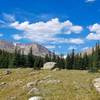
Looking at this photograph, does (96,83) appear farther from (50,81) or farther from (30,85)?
(30,85)

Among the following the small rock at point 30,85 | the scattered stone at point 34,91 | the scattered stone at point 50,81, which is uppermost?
the scattered stone at point 50,81

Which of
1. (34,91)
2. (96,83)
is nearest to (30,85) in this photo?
(34,91)

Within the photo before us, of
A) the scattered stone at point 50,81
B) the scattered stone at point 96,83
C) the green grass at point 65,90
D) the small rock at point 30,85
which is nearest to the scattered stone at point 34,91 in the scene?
the green grass at point 65,90

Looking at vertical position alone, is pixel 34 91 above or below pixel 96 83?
below

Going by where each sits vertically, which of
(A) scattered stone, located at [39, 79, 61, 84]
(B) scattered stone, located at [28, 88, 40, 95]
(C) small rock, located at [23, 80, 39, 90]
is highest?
(A) scattered stone, located at [39, 79, 61, 84]

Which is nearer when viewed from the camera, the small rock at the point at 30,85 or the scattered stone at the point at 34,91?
the scattered stone at the point at 34,91

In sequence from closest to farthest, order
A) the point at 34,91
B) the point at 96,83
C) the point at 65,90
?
the point at 34,91 < the point at 65,90 < the point at 96,83

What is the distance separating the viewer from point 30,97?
35.5m

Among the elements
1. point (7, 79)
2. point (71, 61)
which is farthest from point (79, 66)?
point (7, 79)

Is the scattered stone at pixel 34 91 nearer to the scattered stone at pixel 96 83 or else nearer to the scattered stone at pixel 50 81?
the scattered stone at pixel 50 81

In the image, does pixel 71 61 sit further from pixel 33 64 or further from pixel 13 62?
pixel 13 62

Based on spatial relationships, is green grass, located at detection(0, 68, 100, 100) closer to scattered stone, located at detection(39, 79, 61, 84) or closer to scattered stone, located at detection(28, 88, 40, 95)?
scattered stone, located at detection(28, 88, 40, 95)

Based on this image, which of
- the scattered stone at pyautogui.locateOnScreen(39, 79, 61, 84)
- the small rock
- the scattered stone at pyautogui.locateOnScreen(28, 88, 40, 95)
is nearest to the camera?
the scattered stone at pyautogui.locateOnScreen(28, 88, 40, 95)

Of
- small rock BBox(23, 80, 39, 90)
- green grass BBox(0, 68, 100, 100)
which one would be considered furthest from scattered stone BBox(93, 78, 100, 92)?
small rock BBox(23, 80, 39, 90)
